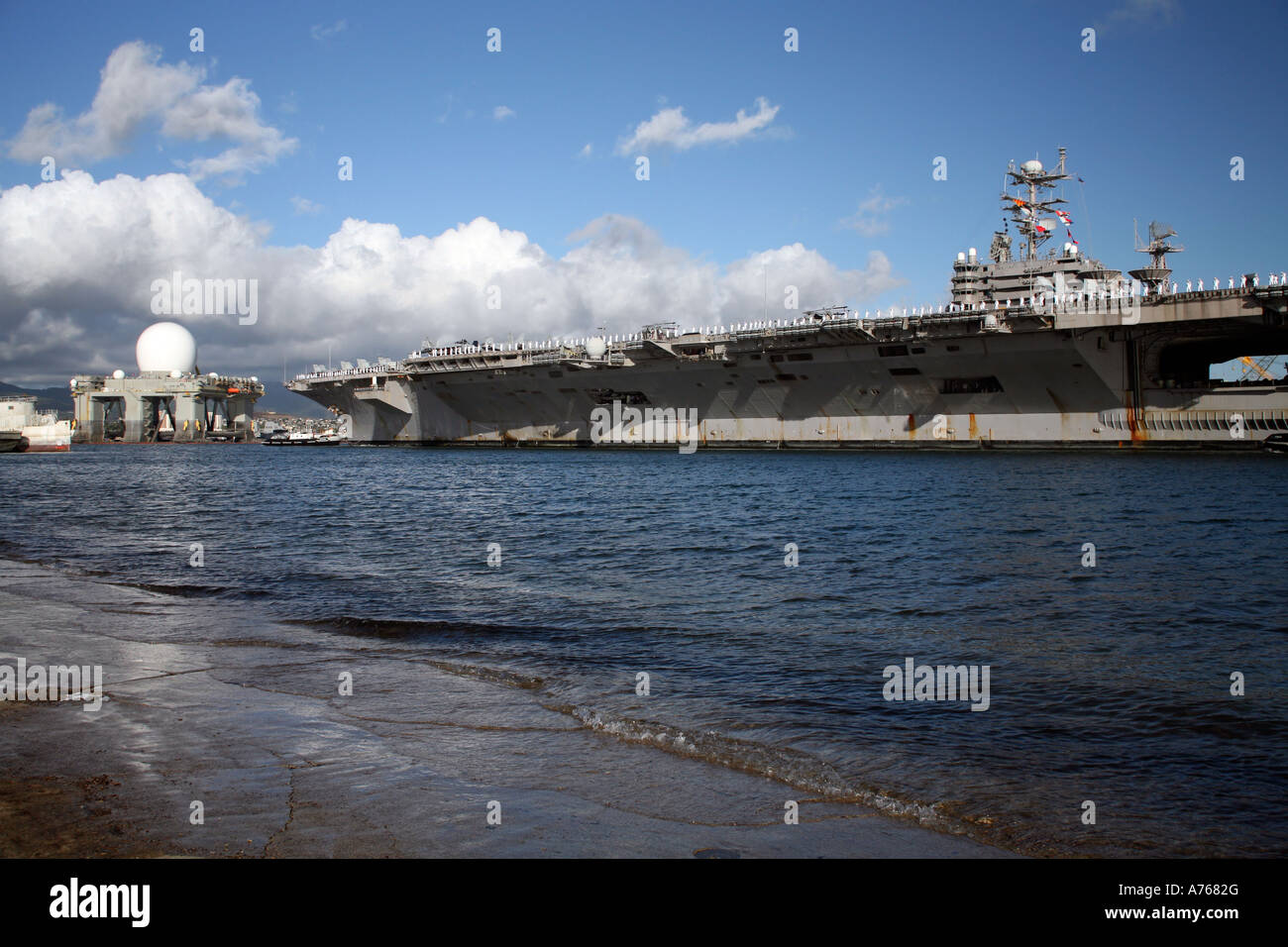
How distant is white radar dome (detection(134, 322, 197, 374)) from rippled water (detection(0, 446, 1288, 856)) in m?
85.0

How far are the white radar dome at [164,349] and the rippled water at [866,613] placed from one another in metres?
85.0

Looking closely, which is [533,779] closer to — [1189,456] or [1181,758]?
[1181,758]

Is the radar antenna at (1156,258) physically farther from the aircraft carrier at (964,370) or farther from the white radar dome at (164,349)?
the white radar dome at (164,349)

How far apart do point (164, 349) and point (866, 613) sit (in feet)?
357

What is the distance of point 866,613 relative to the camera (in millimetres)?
10625

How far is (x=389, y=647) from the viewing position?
9102 millimetres

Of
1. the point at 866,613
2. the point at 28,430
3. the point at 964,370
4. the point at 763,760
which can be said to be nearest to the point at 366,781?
A: the point at 763,760

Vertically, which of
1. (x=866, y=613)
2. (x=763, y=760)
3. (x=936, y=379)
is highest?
(x=936, y=379)

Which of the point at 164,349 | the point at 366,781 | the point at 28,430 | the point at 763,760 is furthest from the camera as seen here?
the point at 164,349

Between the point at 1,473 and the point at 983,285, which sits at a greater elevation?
the point at 983,285

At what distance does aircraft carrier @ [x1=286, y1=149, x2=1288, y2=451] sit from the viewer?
115 ft

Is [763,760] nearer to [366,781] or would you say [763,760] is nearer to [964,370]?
[366,781]
